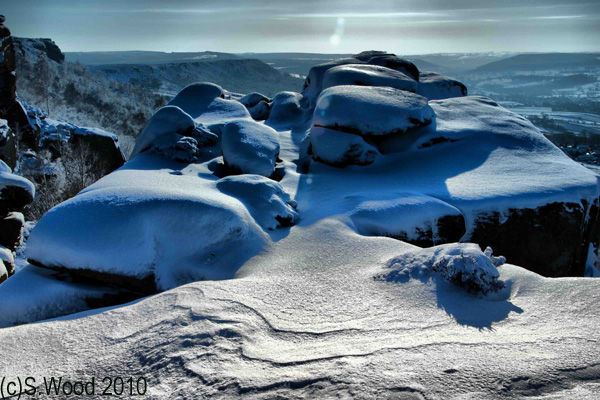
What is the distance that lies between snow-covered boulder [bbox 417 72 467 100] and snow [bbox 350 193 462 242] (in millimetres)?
7651

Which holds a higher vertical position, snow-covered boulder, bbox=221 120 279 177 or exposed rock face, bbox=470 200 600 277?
snow-covered boulder, bbox=221 120 279 177

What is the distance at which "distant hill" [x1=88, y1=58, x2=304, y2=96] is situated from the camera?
63.1 metres

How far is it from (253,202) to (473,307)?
377 cm

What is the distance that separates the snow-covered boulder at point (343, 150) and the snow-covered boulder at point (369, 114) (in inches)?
11.3

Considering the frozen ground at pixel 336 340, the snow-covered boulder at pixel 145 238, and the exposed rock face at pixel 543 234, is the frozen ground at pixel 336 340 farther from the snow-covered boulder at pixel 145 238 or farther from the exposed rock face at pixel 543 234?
the exposed rock face at pixel 543 234

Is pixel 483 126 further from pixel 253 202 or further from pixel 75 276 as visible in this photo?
pixel 75 276

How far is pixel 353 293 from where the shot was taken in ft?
13.0

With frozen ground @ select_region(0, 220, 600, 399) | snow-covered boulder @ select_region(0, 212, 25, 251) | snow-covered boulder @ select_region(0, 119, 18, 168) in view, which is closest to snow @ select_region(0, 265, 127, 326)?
frozen ground @ select_region(0, 220, 600, 399)

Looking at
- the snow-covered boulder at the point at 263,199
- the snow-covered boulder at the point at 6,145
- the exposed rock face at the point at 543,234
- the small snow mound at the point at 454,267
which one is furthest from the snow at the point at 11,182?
the exposed rock face at the point at 543,234

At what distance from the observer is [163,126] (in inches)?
352

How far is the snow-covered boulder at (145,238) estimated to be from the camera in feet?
15.8

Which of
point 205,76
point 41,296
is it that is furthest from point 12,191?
point 205,76

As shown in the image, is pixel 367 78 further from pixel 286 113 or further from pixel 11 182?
pixel 11 182

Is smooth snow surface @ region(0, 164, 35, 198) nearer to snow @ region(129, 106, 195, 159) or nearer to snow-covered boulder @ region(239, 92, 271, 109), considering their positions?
snow @ region(129, 106, 195, 159)
